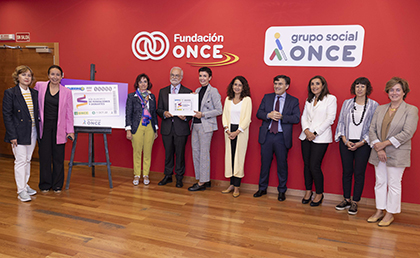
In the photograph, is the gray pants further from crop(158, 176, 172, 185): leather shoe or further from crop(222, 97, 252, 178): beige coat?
crop(158, 176, 172, 185): leather shoe

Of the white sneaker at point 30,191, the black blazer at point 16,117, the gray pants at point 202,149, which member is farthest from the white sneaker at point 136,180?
the black blazer at point 16,117

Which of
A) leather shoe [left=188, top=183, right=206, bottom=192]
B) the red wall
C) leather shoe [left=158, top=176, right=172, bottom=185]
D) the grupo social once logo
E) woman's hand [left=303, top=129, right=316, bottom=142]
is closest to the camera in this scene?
woman's hand [left=303, top=129, right=316, bottom=142]

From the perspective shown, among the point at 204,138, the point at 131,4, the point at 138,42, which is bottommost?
the point at 204,138

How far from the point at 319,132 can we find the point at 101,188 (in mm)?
3267

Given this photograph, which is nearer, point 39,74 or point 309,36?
point 309,36

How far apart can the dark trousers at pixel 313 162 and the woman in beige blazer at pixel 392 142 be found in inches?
24.4

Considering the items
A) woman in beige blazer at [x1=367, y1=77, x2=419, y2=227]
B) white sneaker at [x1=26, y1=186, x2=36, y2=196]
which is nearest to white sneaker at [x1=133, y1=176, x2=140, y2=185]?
white sneaker at [x1=26, y1=186, x2=36, y2=196]

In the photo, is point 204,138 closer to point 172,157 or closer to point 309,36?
point 172,157

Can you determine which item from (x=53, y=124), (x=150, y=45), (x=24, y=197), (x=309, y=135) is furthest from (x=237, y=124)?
(x=24, y=197)

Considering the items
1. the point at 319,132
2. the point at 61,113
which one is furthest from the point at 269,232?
the point at 61,113

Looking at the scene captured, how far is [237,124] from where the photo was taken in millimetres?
4320

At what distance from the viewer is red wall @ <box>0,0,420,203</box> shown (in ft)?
13.3

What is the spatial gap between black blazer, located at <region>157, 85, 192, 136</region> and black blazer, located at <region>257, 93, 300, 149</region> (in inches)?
45.1

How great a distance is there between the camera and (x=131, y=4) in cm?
518
